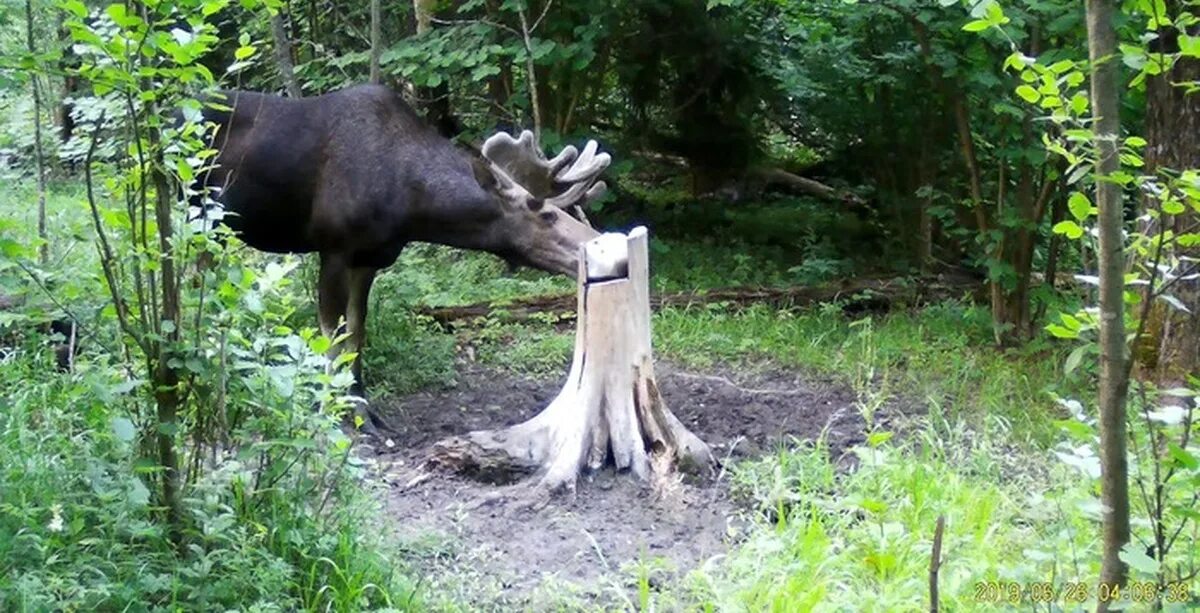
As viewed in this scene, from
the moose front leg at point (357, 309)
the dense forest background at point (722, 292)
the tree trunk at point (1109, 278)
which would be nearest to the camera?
the tree trunk at point (1109, 278)

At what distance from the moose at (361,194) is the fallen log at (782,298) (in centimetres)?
188

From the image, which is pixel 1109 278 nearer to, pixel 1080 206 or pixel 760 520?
pixel 1080 206

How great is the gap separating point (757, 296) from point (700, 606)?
234 inches

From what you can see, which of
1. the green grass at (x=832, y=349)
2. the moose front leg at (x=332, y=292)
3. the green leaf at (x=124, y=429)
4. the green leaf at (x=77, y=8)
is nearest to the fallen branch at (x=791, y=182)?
the green grass at (x=832, y=349)

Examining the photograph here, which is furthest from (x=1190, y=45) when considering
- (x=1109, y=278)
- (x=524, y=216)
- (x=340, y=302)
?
(x=340, y=302)

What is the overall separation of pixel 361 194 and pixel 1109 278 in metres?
5.49

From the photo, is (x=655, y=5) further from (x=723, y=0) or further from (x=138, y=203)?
(x=138, y=203)

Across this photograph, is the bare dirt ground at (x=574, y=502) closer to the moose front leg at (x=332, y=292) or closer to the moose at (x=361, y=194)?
the moose front leg at (x=332, y=292)

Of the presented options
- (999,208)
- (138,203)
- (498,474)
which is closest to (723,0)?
(999,208)

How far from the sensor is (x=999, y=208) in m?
8.51
